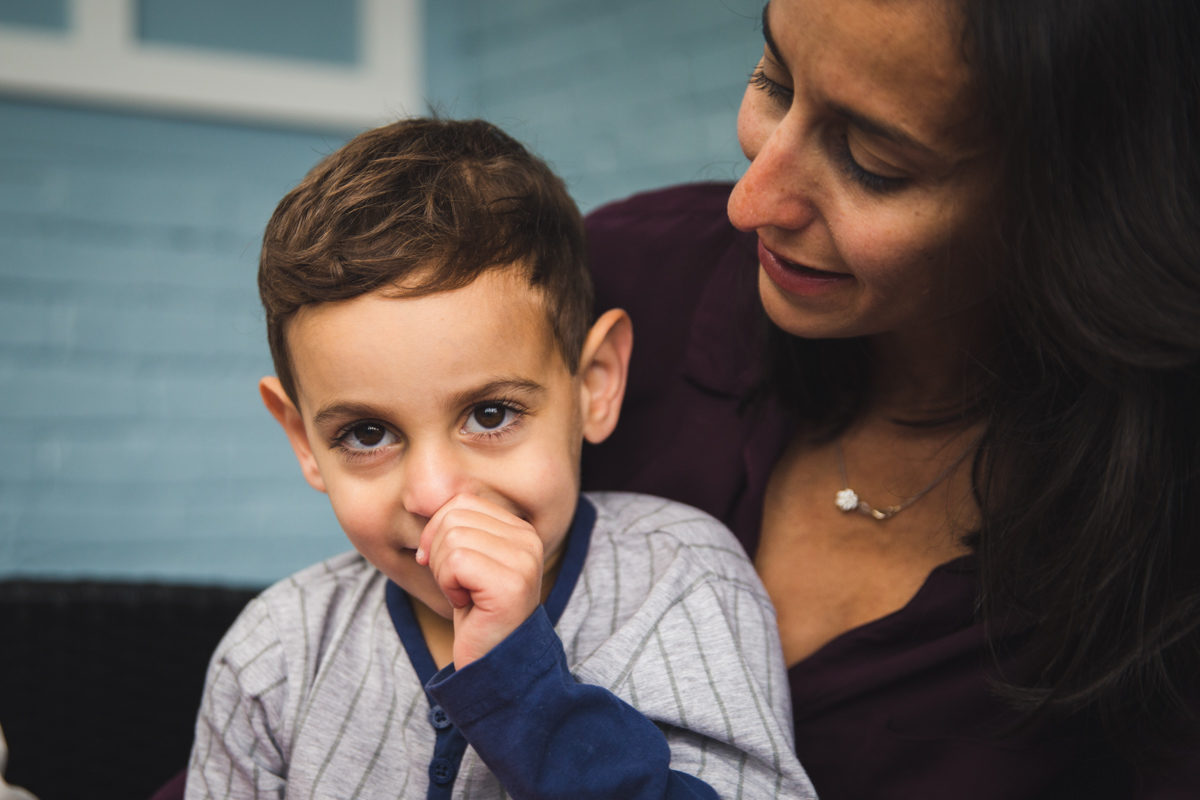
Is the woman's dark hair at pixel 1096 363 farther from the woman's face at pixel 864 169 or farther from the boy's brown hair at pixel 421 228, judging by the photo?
the boy's brown hair at pixel 421 228

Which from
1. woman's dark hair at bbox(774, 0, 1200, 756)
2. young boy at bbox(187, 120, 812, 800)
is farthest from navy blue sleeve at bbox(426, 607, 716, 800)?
woman's dark hair at bbox(774, 0, 1200, 756)

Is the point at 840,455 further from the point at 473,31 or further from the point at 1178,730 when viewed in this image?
the point at 473,31

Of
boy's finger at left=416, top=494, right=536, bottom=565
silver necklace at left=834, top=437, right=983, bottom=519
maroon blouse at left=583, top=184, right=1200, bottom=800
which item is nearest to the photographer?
boy's finger at left=416, top=494, right=536, bottom=565

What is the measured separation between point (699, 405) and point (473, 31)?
2.08 m

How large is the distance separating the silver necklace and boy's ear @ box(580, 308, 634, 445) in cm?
29

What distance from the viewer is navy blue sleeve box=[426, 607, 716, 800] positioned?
0.71 metres

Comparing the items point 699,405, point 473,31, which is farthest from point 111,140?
point 699,405

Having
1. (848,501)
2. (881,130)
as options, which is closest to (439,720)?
(848,501)

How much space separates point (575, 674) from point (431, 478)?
224 millimetres

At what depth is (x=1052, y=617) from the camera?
33.6 inches

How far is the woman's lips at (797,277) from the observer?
2.73 feet

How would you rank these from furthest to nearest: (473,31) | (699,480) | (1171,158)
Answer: (473,31) < (699,480) < (1171,158)

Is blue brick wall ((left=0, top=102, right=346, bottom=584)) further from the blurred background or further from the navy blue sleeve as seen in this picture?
the navy blue sleeve

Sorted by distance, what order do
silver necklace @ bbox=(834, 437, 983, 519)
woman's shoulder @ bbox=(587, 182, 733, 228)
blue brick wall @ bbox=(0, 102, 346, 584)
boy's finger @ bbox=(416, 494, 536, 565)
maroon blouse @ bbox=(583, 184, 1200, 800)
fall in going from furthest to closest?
blue brick wall @ bbox=(0, 102, 346, 584) → woman's shoulder @ bbox=(587, 182, 733, 228) → silver necklace @ bbox=(834, 437, 983, 519) → maroon blouse @ bbox=(583, 184, 1200, 800) → boy's finger @ bbox=(416, 494, 536, 565)
